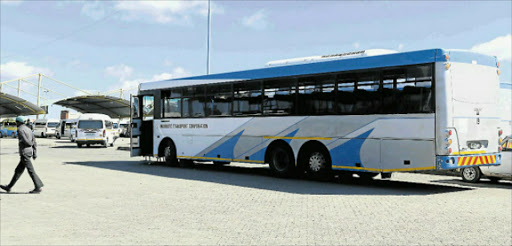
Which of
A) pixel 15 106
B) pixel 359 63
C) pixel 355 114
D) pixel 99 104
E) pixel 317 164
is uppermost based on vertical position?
pixel 99 104

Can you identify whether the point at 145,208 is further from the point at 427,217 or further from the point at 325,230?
the point at 427,217

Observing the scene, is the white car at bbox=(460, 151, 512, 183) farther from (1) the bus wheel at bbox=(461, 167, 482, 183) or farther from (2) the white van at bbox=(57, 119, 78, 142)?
(2) the white van at bbox=(57, 119, 78, 142)

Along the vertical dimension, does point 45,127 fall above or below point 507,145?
above

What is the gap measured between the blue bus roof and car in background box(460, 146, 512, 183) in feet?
8.76

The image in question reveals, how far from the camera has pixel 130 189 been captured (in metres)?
12.5

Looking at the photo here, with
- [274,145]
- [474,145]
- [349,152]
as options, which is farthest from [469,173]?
[274,145]

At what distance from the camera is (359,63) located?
43.8 ft

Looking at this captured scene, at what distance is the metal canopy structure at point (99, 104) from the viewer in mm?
51750

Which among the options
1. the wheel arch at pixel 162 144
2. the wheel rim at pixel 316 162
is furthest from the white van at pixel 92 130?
the wheel rim at pixel 316 162

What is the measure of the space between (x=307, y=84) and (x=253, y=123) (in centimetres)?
237

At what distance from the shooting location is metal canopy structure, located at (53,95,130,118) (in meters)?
51.8

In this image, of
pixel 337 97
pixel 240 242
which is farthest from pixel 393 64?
pixel 240 242

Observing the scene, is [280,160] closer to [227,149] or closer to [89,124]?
[227,149]

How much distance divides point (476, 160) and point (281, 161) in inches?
211
